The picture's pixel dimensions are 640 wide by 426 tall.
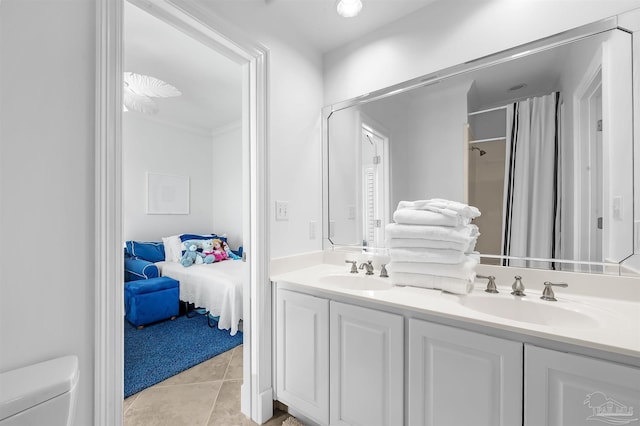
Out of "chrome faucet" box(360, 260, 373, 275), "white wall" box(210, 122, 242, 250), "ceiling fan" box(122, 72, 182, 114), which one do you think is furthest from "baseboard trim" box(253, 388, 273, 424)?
"white wall" box(210, 122, 242, 250)

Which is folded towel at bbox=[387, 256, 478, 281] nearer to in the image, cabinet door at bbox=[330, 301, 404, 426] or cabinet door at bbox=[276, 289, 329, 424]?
cabinet door at bbox=[330, 301, 404, 426]

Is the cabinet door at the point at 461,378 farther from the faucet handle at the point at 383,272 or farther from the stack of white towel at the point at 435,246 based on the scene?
the faucet handle at the point at 383,272

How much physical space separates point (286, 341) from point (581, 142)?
171 centimetres

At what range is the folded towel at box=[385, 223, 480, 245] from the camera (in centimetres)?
121

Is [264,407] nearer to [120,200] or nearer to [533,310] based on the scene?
[120,200]

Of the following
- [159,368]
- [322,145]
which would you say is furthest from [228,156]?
[159,368]

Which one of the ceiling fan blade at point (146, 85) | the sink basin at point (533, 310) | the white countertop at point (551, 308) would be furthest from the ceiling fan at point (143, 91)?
the sink basin at point (533, 310)

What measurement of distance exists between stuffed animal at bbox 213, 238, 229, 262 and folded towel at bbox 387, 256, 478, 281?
2774 millimetres

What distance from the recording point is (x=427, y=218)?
1293 mm

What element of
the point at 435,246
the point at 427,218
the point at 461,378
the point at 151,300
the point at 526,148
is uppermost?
the point at 526,148

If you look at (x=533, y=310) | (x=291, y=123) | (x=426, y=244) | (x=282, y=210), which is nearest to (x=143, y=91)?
(x=291, y=123)

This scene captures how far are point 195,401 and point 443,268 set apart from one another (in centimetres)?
169

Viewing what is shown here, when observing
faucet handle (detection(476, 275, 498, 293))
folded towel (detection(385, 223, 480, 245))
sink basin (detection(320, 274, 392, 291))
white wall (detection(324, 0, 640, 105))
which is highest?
white wall (detection(324, 0, 640, 105))

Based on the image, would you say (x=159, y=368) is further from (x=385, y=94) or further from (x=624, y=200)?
(x=624, y=200)
